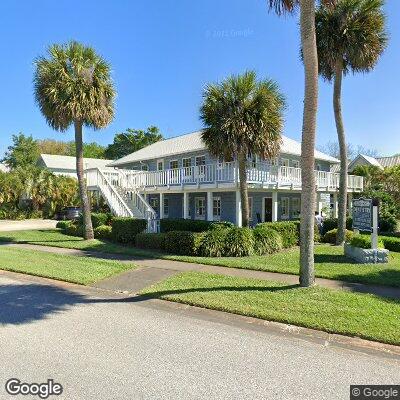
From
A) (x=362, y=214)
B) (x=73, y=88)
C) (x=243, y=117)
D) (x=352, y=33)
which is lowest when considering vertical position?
(x=362, y=214)

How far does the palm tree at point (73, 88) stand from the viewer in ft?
55.1

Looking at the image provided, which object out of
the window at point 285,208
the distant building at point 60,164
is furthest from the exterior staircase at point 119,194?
the distant building at point 60,164

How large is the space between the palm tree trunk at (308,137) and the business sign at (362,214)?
4.99 metres

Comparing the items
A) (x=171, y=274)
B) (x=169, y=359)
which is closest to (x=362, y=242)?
(x=171, y=274)

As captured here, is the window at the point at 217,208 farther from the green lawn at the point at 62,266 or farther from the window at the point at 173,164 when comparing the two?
the green lawn at the point at 62,266

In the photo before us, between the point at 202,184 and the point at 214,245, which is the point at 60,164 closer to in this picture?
the point at 202,184

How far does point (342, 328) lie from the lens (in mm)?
5895

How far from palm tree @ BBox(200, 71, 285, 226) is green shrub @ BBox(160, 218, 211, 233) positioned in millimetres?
1907

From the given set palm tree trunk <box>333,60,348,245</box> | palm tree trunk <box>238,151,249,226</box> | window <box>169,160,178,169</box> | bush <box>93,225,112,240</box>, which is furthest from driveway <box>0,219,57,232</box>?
palm tree trunk <box>333,60,348,245</box>

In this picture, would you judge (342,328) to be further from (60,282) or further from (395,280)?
(60,282)

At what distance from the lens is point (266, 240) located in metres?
14.2

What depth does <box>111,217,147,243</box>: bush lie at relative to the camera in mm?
17000

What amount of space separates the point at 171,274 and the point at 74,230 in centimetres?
1200

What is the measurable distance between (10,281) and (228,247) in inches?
273
